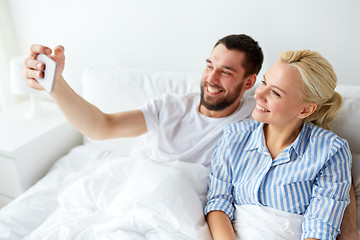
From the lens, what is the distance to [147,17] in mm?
1583

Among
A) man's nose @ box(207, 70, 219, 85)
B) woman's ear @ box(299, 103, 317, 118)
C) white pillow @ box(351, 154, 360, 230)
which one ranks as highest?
man's nose @ box(207, 70, 219, 85)

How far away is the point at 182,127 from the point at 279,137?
1.37 ft

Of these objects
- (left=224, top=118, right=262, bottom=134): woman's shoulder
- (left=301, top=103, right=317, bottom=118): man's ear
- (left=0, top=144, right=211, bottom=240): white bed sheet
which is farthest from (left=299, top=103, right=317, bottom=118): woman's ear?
(left=0, top=144, right=211, bottom=240): white bed sheet

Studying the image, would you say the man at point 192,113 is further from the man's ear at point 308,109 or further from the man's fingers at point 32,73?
the man's ear at point 308,109

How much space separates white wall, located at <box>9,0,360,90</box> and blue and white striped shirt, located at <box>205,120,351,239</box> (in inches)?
18.7

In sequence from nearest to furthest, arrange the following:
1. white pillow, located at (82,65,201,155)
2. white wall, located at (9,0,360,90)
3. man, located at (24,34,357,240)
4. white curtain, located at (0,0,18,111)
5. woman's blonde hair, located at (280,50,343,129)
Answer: woman's blonde hair, located at (280,50,343,129) < man, located at (24,34,357,240) < white wall, located at (9,0,360,90) < white pillow, located at (82,65,201,155) < white curtain, located at (0,0,18,111)

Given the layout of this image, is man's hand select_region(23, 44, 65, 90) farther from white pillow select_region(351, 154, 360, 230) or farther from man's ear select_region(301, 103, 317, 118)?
white pillow select_region(351, 154, 360, 230)

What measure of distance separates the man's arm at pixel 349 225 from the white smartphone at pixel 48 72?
3.40 ft

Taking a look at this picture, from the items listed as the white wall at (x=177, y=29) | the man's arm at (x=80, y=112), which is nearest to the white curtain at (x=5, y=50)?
the white wall at (x=177, y=29)

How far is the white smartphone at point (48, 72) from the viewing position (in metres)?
0.95

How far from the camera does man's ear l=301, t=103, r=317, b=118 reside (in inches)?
38.8

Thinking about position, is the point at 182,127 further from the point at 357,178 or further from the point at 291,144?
the point at 357,178

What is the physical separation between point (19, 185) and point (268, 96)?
1219 mm

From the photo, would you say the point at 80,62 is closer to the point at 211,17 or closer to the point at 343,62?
the point at 211,17
